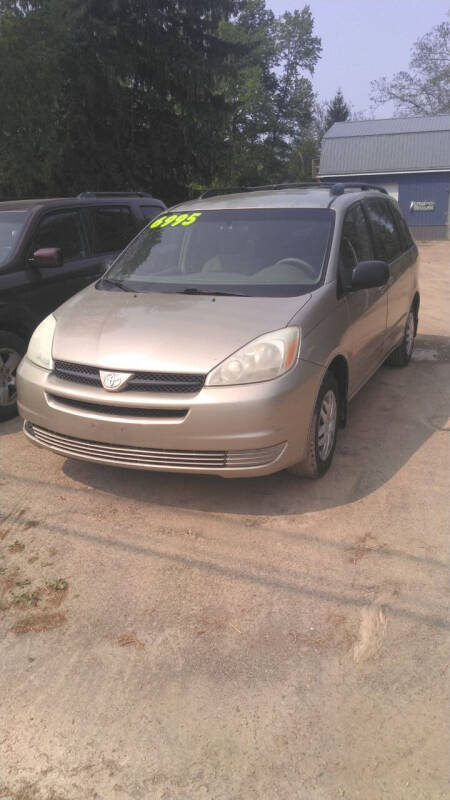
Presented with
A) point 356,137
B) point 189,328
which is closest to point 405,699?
point 189,328

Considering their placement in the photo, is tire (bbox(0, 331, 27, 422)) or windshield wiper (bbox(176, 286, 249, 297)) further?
tire (bbox(0, 331, 27, 422))

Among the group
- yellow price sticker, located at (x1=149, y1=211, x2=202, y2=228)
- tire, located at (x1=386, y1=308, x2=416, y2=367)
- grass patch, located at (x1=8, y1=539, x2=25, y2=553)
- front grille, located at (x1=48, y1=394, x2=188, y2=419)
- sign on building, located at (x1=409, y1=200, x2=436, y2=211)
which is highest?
yellow price sticker, located at (x1=149, y1=211, x2=202, y2=228)

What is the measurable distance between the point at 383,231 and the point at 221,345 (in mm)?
2892

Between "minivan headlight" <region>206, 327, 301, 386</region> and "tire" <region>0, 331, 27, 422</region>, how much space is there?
2599 mm

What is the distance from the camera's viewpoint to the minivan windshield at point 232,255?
444 cm

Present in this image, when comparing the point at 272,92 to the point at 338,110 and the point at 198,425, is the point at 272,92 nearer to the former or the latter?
the point at 338,110

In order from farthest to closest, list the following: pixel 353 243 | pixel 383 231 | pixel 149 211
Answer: pixel 149 211
pixel 383 231
pixel 353 243

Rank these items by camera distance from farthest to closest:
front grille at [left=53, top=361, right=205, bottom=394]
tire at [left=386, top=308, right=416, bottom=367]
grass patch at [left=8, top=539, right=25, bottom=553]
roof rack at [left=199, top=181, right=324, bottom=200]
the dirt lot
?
tire at [left=386, top=308, right=416, bottom=367] < roof rack at [left=199, top=181, right=324, bottom=200] < front grille at [left=53, top=361, right=205, bottom=394] < grass patch at [left=8, top=539, right=25, bottom=553] < the dirt lot

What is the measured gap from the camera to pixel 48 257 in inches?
223

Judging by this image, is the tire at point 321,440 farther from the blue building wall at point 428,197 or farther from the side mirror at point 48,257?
the blue building wall at point 428,197

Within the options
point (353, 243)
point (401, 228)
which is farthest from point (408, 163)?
point (353, 243)

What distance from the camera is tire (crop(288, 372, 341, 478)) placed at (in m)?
3.96

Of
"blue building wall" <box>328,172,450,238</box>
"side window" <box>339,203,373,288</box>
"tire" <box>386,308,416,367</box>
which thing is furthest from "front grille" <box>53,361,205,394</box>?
"blue building wall" <box>328,172,450,238</box>

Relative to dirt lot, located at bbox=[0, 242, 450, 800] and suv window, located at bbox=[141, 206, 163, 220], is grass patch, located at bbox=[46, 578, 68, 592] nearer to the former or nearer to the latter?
dirt lot, located at bbox=[0, 242, 450, 800]
